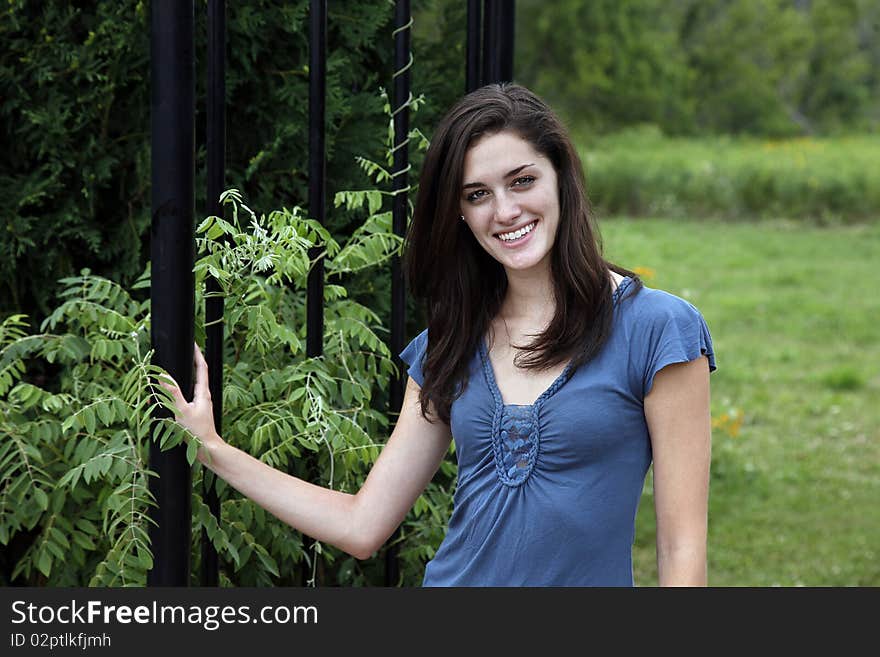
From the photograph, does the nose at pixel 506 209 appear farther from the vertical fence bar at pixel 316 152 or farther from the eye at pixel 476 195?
the vertical fence bar at pixel 316 152

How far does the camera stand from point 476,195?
1944 millimetres

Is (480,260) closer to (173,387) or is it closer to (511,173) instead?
(511,173)

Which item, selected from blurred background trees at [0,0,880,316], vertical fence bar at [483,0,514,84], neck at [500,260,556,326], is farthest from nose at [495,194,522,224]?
blurred background trees at [0,0,880,316]

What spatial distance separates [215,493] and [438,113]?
1.36 metres

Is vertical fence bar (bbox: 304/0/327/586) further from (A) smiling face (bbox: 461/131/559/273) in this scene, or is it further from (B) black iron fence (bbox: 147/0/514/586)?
(A) smiling face (bbox: 461/131/559/273)

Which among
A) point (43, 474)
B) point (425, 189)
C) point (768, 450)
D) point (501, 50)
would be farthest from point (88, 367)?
point (768, 450)

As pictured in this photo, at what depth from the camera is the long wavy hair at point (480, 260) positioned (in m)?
1.88

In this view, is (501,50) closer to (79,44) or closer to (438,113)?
(438,113)

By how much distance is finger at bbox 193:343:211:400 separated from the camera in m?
1.80

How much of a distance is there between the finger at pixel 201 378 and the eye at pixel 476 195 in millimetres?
502

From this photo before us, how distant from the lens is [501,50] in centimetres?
251

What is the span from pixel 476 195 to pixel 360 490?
1.75 feet

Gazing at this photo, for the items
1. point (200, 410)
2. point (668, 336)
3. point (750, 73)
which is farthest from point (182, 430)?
point (750, 73)

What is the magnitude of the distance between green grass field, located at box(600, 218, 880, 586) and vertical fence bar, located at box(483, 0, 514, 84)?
3.64 feet
